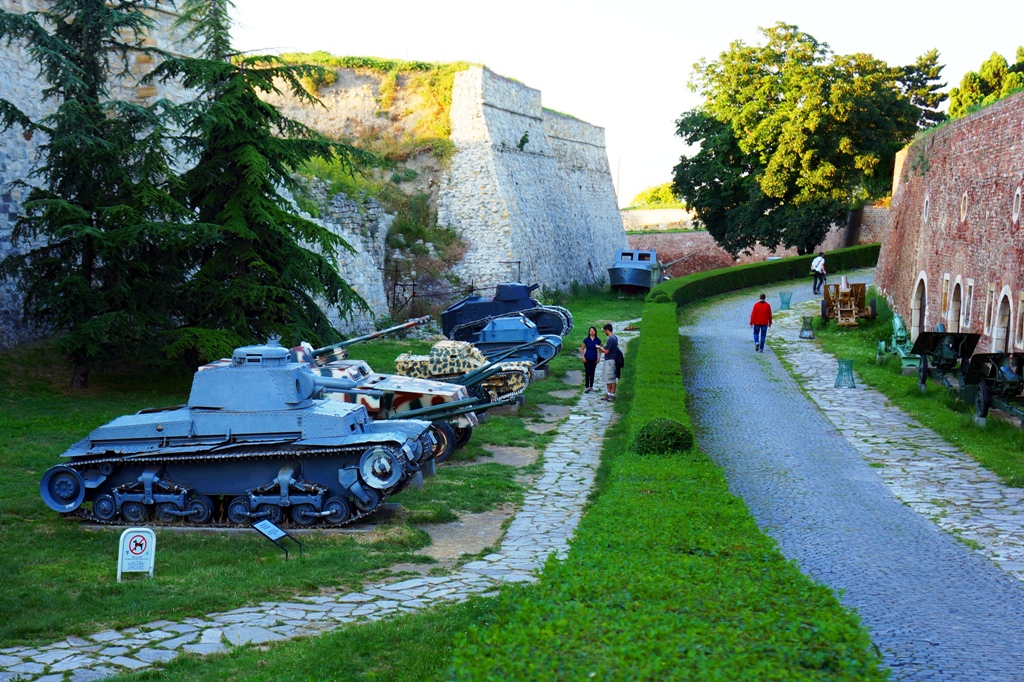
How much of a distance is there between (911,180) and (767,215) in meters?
13.3

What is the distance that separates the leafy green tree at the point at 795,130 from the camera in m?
39.1

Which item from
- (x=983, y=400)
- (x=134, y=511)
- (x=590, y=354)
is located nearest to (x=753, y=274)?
(x=590, y=354)

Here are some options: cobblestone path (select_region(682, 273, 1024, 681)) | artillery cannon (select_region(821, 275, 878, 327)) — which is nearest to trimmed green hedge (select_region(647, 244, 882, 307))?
artillery cannon (select_region(821, 275, 878, 327))

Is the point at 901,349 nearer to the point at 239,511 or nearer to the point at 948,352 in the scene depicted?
the point at 948,352

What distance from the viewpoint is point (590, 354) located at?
2000cm

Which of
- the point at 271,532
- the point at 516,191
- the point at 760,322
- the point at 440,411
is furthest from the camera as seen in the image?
the point at 516,191

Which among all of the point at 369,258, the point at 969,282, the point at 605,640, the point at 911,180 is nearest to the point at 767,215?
the point at 911,180

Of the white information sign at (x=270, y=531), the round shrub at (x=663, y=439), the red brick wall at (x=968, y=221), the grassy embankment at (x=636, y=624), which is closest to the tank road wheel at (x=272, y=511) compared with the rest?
the white information sign at (x=270, y=531)

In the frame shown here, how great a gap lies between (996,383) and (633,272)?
86.5ft

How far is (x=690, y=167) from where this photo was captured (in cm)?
4475

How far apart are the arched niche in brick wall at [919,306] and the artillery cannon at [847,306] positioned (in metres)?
1.65

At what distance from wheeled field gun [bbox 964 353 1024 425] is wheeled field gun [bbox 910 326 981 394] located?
0.62 meters

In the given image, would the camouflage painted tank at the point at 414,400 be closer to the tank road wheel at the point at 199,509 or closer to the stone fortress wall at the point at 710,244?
the tank road wheel at the point at 199,509

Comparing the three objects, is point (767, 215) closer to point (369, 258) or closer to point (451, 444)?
point (369, 258)
